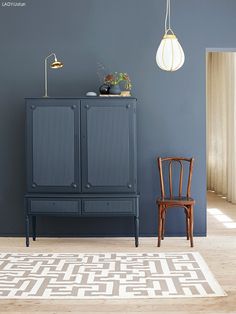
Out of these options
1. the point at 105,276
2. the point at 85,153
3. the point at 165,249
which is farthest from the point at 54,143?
the point at 105,276

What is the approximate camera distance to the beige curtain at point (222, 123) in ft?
26.8

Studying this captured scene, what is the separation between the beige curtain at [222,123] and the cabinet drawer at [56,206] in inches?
134

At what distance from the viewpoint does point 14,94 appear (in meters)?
5.76

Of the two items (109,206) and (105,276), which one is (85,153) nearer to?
(109,206)

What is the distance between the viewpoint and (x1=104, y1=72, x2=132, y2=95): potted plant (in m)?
5.45

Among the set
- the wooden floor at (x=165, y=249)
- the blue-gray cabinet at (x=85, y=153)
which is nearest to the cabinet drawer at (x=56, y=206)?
the blue-gray cabinet at (x=85, y=153)

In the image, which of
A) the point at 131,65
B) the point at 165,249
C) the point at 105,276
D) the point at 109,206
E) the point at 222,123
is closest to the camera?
the point at 105,276

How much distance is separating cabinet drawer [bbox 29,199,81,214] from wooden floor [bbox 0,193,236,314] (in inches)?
13.1

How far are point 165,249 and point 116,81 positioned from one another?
1696 millimetres

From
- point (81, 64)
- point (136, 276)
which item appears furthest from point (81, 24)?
point (136, 276)

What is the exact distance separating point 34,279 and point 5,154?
201cm

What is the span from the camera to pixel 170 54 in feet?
17.1

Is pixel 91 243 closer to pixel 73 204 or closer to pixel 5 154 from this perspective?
pixel 73 204

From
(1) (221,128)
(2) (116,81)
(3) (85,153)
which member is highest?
(2) (116,81)
